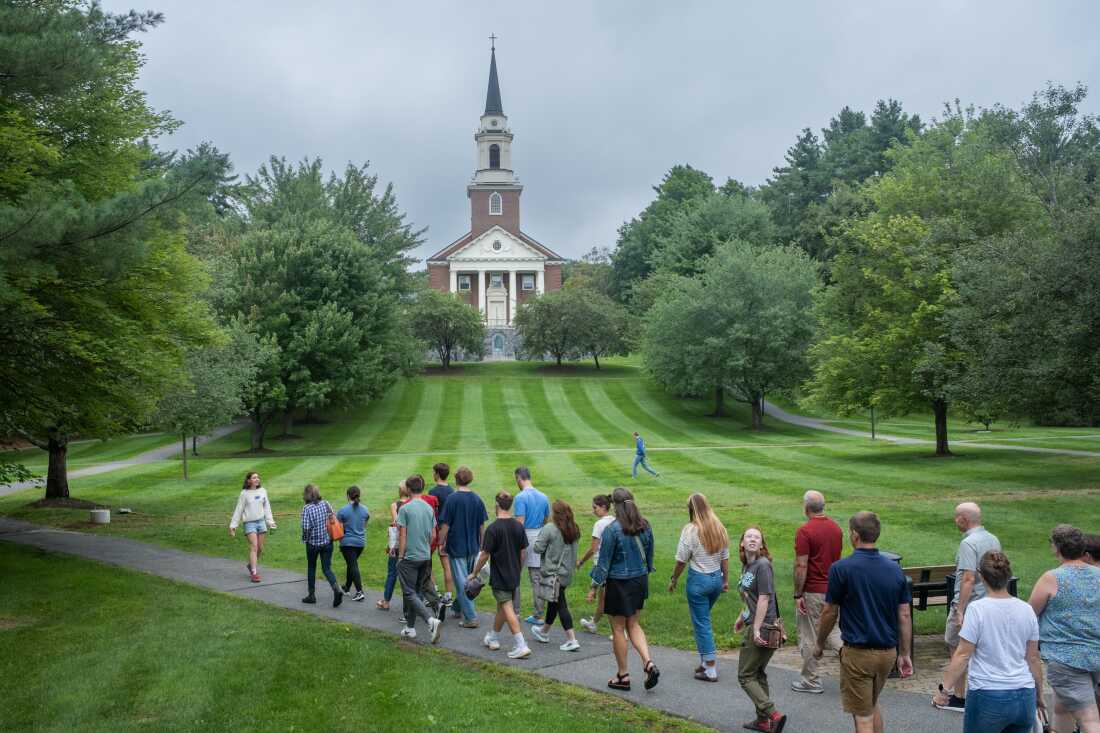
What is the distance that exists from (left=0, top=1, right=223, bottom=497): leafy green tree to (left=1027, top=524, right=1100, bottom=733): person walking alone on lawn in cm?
1074

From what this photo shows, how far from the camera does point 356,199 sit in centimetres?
6562

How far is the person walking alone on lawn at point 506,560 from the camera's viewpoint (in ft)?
34.8

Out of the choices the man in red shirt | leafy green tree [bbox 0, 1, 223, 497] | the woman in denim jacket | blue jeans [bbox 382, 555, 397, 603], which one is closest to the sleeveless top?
the man in red shirt

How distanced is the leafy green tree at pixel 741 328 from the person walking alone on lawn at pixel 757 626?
44281 millimetres

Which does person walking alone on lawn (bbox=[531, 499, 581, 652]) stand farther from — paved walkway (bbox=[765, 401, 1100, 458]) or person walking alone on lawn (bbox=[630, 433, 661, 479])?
paved walkway (bbox=[765, 401, 1100, 458])

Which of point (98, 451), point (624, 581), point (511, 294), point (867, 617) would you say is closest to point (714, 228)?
point (511, 294)

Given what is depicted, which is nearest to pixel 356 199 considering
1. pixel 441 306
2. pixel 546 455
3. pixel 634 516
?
pixel 441 306

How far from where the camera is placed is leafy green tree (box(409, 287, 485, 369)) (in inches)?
2916

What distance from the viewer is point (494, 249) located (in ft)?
307

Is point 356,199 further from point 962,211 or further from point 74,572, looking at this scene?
point 74,572

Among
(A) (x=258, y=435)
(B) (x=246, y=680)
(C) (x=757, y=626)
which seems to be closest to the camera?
(C) (x=757, y=626)

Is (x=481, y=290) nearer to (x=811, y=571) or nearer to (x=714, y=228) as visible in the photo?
(x=714, y=228)

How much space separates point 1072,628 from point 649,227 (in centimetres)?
8655

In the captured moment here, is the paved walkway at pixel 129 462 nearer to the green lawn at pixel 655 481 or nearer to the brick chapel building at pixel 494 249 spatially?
→ the green lawn at pixel 655 481
